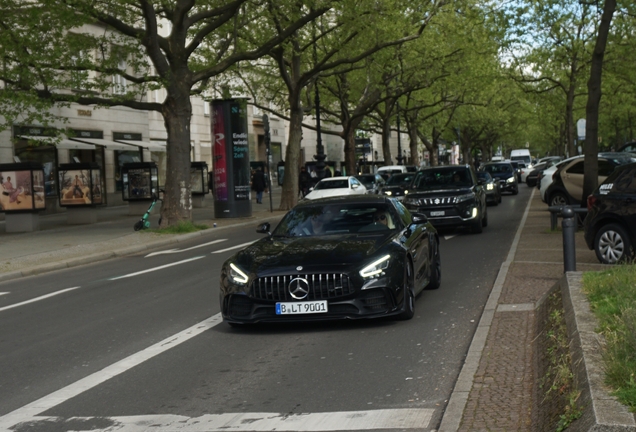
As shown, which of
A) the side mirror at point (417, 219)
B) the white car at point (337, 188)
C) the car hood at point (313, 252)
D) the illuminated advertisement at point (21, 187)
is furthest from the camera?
Result: the white car at point (337, 188)

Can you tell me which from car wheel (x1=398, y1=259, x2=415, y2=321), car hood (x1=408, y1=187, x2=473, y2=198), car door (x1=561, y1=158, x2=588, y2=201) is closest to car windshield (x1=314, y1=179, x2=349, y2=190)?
car door (x1=561, y1=158, x2=588, y2=201)

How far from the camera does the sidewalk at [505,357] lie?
588 cm

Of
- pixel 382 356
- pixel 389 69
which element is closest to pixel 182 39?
pixel 389 69

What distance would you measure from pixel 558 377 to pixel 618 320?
114 centimetres

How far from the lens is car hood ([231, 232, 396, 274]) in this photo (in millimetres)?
9336

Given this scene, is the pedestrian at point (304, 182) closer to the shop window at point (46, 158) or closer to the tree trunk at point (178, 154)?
the shop window at point (46, 158)

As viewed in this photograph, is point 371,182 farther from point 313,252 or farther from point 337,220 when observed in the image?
→ point 313,252

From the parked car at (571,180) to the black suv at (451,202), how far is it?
6598 millimetres

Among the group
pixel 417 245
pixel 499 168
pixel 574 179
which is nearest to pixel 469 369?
pixel 417 245

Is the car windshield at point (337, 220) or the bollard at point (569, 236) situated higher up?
the car windshield at point (337, 220)

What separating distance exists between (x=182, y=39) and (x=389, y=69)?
55.9ft

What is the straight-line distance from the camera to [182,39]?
2675 cm

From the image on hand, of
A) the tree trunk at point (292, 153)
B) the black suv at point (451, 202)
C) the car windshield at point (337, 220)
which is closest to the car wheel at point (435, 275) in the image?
the car windshield at point (337, 220)

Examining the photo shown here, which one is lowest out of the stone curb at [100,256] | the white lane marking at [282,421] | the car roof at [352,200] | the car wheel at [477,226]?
the stone curb at [100,256]
